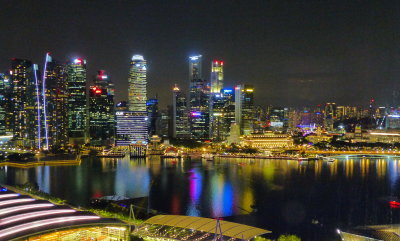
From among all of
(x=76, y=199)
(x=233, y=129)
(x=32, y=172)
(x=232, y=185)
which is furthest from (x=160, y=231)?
(x=233, y=129)

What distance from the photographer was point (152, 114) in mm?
43125

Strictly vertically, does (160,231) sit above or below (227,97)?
below

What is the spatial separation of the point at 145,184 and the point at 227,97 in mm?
26545

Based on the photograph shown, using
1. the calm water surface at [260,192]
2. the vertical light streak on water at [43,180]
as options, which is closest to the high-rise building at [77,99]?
the calm water surface at [260,192]

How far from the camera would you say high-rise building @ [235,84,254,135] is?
36.8 metres

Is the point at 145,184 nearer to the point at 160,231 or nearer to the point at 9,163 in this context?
the point at 160,231

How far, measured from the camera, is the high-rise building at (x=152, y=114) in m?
41.1

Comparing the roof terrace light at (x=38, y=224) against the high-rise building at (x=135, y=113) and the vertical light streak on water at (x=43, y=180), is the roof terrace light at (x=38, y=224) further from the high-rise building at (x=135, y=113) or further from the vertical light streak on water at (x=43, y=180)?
the high-rise building at (x=135, y=113)

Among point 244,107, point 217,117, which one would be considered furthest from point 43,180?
point 244,107

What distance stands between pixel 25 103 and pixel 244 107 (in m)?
20.6

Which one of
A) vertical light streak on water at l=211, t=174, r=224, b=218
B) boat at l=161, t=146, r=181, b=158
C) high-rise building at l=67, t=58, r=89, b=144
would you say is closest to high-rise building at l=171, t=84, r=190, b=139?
high-rise building at l=67, t=58, r=89, b=144

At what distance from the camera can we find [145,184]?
11953 mm

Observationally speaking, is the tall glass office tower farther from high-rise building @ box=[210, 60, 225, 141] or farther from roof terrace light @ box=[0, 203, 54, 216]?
roof terrace light @ box=[0, 203, 54, 216]

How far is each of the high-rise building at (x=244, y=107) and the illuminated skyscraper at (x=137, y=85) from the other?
9872 millimetres
